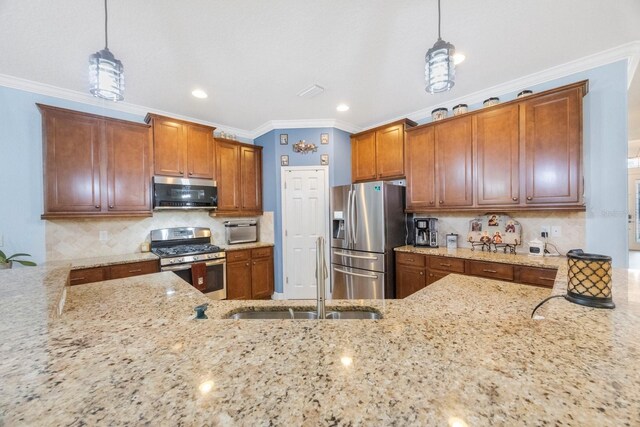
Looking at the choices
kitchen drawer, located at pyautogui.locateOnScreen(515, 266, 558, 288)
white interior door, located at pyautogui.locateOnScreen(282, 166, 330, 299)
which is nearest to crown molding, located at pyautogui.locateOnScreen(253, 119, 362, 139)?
white interior door, located at pyautogui.locateOnScreen(282, 166, 330, 299)

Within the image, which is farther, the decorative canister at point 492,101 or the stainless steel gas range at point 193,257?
the stainless steel gas range at point 193,257

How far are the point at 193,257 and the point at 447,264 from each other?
286 cm

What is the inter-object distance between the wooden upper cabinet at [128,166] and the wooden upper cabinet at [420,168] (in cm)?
316

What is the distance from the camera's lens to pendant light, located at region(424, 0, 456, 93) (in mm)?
1440

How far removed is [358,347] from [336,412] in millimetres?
246

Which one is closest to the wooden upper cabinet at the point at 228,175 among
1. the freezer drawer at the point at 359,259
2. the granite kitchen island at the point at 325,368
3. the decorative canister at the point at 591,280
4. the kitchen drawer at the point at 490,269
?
the freezer drawer at the point at 359,259

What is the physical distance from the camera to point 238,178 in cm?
379

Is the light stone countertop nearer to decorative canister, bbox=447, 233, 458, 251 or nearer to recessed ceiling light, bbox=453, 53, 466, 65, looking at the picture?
decorative canister, bbox=447, 233, 458, 251

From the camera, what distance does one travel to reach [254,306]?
1.19 meters

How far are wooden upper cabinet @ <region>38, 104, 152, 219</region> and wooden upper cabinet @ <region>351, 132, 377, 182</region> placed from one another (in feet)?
8.83

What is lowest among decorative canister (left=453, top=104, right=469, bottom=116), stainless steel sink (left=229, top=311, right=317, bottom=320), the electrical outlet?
stainless steel sink (left=229, top=311, right=317, bottom=320)

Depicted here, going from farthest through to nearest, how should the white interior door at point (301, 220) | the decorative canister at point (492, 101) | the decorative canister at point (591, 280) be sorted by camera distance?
the white interior door at point (301, 220) < the decorative canister at point (492, 101) < the decorative canister at point (591, 280)

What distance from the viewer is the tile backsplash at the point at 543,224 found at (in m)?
2.42

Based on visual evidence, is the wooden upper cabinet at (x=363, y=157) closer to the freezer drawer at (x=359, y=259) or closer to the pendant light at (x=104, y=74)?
the freezer drawer at (x=359, y=259)
